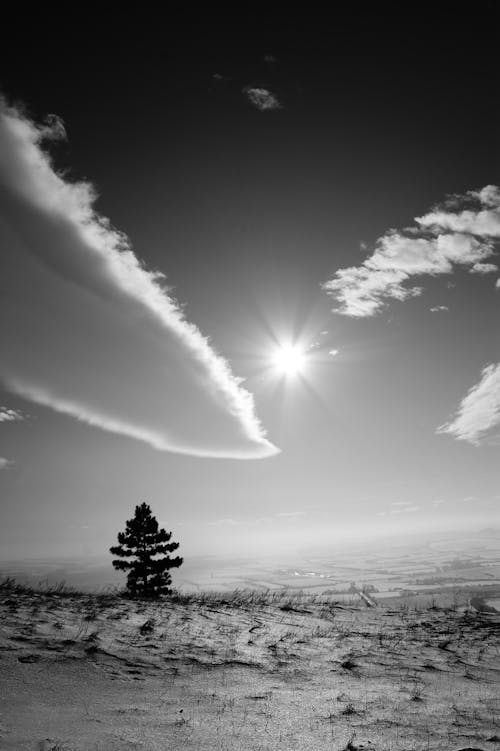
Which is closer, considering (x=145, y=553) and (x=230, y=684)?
(x=230, y=684)

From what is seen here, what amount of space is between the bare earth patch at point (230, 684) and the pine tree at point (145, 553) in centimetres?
1851

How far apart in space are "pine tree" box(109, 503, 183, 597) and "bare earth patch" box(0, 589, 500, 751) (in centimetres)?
1851

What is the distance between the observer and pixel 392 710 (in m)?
4.55

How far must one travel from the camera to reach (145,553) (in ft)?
89.0

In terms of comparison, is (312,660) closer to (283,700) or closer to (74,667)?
(283,700)

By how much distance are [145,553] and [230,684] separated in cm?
2445

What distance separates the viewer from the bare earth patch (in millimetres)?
3672

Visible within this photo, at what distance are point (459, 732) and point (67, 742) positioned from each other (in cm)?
390

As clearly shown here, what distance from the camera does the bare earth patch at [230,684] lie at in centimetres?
367

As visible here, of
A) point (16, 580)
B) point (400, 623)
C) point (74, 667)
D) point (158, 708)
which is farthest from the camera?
point (16, 580)

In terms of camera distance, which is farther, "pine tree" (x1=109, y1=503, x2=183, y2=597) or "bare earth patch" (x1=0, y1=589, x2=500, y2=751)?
"pine tree" (x1=109, y1=503, x2=183, y2=597)

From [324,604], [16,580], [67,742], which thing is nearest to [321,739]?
[67,742]

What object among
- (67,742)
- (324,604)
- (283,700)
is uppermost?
(67,742)

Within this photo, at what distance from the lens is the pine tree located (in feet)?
88.1
